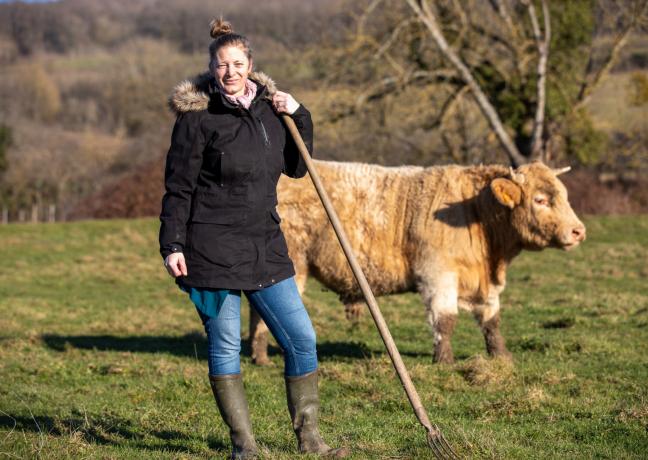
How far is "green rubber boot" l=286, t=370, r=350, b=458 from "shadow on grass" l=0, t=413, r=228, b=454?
2.13ft

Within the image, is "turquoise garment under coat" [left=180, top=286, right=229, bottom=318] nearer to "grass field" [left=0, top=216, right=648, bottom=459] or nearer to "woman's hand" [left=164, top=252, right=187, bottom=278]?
"woman's hand" [left=164, top=252, right=187, bottom=278]

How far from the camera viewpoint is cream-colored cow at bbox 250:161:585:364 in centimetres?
883

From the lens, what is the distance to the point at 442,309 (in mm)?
8922

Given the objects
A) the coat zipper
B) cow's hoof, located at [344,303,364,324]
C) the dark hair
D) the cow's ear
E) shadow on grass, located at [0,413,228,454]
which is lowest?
shadow on grass, located at [0,413,228,454]

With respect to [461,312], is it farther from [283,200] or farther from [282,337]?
[282,337]

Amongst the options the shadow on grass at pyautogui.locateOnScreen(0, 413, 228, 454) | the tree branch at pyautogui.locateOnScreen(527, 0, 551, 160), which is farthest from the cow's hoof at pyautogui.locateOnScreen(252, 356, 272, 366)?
the tree branch at pyautogui.locateOnScreen(527, 0, 551, 160)

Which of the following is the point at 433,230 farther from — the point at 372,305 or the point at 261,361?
the point at 372,305

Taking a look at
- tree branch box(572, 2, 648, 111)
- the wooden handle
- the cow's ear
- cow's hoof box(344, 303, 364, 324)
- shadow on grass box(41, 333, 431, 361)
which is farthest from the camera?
tree branch box(572, 2, 648, 111)

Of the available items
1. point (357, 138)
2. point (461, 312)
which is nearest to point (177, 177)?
point (461, 312)

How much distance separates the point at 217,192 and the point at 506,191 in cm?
453

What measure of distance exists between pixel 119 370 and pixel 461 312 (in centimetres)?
536

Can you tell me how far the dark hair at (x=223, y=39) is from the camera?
16.2 ft

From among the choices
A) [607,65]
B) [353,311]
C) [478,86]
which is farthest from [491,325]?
[607,65]

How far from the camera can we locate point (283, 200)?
963cm
